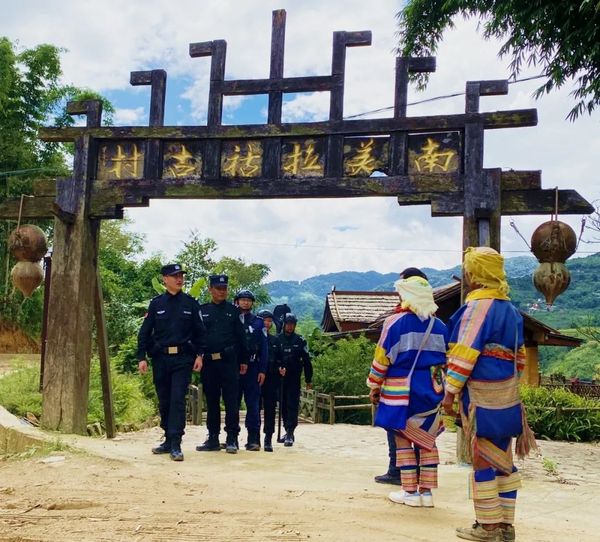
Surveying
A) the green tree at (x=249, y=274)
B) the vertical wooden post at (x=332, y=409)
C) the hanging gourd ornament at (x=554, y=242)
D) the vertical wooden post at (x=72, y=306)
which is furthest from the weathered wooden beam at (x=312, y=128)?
the green tree at (x=249, y=274)

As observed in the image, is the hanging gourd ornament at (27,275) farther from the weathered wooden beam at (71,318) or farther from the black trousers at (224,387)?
the black trousers at (224,387)

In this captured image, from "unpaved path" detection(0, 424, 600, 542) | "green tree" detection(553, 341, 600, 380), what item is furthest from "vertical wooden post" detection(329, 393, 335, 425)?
"green tree" detection(553, 341, 600, 380)

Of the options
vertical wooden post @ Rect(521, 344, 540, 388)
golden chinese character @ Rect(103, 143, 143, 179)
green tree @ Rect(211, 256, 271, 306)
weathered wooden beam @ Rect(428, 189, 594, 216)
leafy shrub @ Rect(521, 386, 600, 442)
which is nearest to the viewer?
weathered wooden beam @ Rect(428, 189, 594, 216)

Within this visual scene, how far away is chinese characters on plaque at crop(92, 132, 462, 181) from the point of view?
289 inches

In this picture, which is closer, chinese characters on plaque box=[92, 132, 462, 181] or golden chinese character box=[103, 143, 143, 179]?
chinese characters on plaque box=[92, 132, 462, 181]

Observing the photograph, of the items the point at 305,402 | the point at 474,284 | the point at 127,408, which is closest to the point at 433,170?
the point at 474,284

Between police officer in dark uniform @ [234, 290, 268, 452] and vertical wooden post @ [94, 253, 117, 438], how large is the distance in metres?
1.64

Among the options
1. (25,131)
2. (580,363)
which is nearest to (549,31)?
(25,131)

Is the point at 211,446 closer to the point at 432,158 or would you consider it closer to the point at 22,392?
the point at 22,392

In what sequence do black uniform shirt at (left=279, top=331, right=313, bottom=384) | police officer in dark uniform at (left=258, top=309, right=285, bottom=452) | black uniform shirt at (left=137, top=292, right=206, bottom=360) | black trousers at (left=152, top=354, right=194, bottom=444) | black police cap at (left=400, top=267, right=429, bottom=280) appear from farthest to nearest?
1. black uniform shirt at (left=279, top=331, right=313, bottom=384)
2. police officer in dark uniform at (left=258, top=309, right=285, bottom=452)
3. black uniform shirt at (left=137, top=292, right=206, bottom=360)
4. black trousers at (left=152, top=354, right=194, bottom=444)
5. black police cap at (left=400, top=267, right=429, bottom=280)

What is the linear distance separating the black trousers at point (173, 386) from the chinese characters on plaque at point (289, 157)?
2.27 metres

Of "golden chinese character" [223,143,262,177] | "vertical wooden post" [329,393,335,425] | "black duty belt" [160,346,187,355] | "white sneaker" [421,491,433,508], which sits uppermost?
"golden chinese character" [223,143,262,177]

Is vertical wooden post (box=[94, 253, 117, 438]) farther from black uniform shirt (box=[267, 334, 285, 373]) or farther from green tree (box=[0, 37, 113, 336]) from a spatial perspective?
green tree (box=[0, 37, 113, 336])

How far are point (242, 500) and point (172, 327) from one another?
239 centimetres
